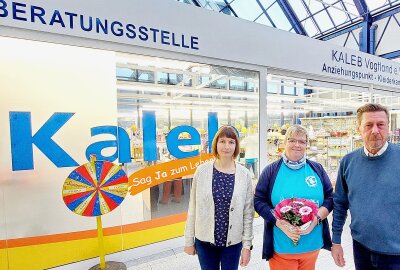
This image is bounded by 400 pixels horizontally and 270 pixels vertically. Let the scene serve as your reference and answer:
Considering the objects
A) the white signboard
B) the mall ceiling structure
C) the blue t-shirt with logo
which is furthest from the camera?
the mall ceiling structure

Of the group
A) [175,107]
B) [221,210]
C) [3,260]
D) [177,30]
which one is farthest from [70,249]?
[177,30]

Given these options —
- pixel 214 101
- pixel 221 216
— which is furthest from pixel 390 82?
pixel 221 216

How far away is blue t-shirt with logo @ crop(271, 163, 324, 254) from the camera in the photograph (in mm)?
1485

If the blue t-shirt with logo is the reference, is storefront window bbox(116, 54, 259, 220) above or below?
above

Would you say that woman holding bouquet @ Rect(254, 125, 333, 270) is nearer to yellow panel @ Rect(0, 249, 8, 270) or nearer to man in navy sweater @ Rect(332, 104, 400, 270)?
man in navy sweater @ Rect(332, 104, 400, 270)

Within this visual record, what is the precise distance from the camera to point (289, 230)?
1399mm

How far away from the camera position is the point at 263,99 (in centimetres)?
343

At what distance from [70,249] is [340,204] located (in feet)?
8.08

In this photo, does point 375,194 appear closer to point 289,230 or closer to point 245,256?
point 289,230

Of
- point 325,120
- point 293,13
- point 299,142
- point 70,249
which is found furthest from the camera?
point 293,13

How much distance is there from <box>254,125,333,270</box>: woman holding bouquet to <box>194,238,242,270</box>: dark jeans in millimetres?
207

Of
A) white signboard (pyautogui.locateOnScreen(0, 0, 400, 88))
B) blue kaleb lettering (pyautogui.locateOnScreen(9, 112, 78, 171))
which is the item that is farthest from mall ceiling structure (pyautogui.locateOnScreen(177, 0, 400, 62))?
blue kaleb lettering (pyautogui.locateOnScreen(9, 112, 78, 171))

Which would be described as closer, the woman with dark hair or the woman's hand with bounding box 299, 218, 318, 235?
the woman's hand with bounding box 299, 218, 318, 235

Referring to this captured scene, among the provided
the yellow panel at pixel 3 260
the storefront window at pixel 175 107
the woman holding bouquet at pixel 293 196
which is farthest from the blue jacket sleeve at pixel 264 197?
the yellow panel at pixel 3 260
